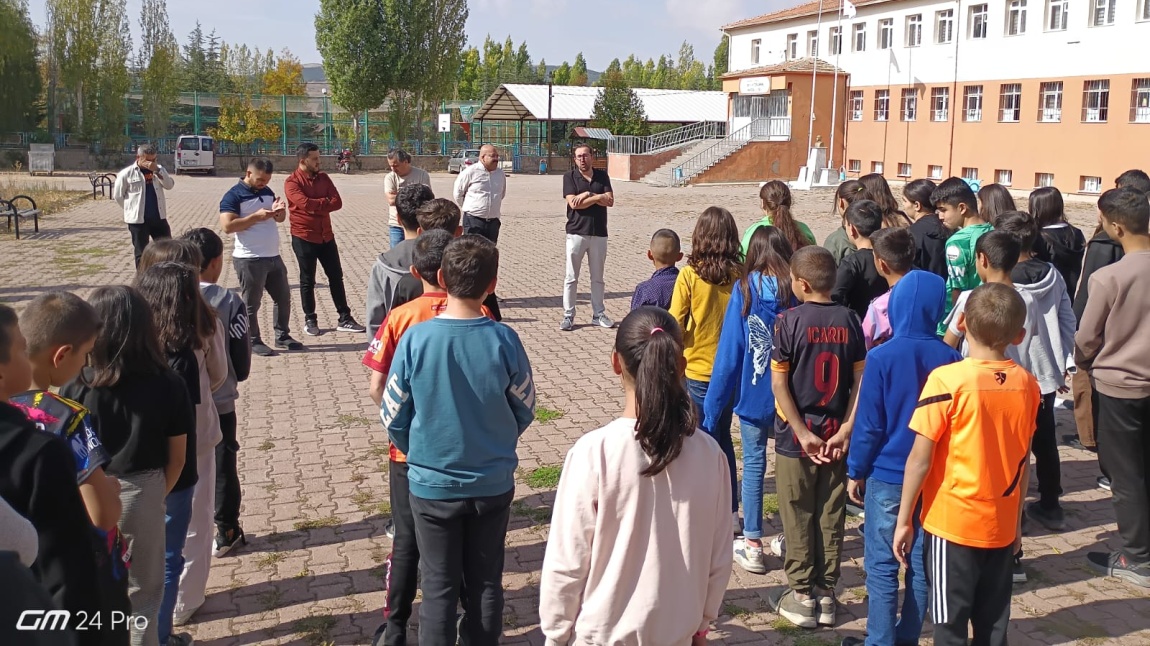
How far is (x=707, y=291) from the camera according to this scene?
4.83 meters

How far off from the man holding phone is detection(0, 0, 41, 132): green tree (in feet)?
148

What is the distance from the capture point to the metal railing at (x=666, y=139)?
4538 centimetres

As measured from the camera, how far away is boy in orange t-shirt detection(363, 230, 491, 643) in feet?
12.0

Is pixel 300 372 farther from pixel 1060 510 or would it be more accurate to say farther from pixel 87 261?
pixel 87 261

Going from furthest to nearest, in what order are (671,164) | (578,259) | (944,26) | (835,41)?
(835,41) → (671,164) → (944,26) → (578,259)

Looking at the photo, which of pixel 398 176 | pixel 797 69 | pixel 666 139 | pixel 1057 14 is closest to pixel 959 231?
pixel 398 176

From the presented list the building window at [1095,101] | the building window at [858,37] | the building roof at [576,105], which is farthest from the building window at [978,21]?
the building roof at [576,105]

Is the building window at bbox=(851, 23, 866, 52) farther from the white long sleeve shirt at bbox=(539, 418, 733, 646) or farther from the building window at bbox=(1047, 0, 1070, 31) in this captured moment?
the white long sleeve shirt at bbox=(539, 418, 733, 646)

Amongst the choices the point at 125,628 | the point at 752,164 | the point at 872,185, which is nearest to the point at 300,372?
the point at 872,185

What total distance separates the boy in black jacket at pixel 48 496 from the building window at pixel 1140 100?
3303 cm

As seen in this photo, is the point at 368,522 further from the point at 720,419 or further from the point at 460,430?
the point at 460,430

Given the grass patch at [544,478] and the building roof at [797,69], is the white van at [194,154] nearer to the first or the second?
the building roof at [797,69]

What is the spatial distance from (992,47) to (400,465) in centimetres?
3714

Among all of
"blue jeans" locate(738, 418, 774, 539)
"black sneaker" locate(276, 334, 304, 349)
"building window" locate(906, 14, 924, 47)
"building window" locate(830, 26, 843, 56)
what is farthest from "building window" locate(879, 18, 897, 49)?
"blue jeans" locate(738, 418, 774, 539)
